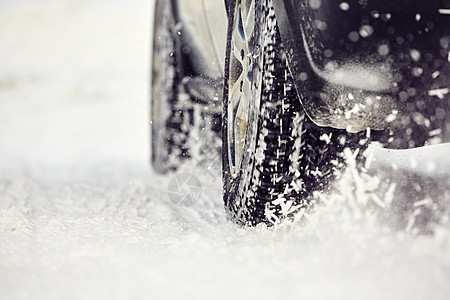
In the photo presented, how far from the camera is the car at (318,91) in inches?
67.6

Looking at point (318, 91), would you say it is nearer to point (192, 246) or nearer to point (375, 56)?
point (375, 56)

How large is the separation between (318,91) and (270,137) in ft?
0.81

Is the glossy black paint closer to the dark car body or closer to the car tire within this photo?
the dark car body

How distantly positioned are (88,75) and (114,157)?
3.27 meters

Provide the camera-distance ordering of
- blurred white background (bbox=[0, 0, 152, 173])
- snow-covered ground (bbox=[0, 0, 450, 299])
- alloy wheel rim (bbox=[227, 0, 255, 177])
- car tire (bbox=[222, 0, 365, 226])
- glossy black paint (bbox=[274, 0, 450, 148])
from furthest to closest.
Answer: blurred white background (bbox=[0, 0, 152, 173]) < alloy wheel rim (bbox=[227, 0, 255, 177]) < car tire (bbox=[222, 0, 365, 226]) < glossy black paint (bbox=[274, 0, 450, 148]) < snow-covered ground (bbox=[0, 0, 450, 299])

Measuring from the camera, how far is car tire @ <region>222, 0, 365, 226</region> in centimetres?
192

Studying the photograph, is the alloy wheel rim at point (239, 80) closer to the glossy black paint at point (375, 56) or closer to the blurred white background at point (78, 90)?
the glossy black paint at point (375, 56)

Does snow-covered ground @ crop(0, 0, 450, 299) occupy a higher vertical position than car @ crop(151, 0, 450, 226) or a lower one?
lower

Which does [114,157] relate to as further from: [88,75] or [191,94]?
[88,75]

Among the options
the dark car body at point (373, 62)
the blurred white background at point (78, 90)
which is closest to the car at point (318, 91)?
the dark car body at point (373, 62)

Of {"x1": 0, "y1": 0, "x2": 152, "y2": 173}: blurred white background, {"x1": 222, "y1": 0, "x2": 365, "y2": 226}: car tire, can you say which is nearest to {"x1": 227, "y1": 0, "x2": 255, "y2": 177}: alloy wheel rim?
{"x1": 222, "y1": 0, "x2": 365, "y2": 226}: car tire

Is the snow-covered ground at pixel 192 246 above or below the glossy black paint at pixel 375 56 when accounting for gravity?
below

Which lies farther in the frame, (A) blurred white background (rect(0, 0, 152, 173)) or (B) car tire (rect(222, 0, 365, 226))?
(A) blurred white background (rect(0, 0, 152, 173))

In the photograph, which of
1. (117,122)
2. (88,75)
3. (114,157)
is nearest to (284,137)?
(114,157)
